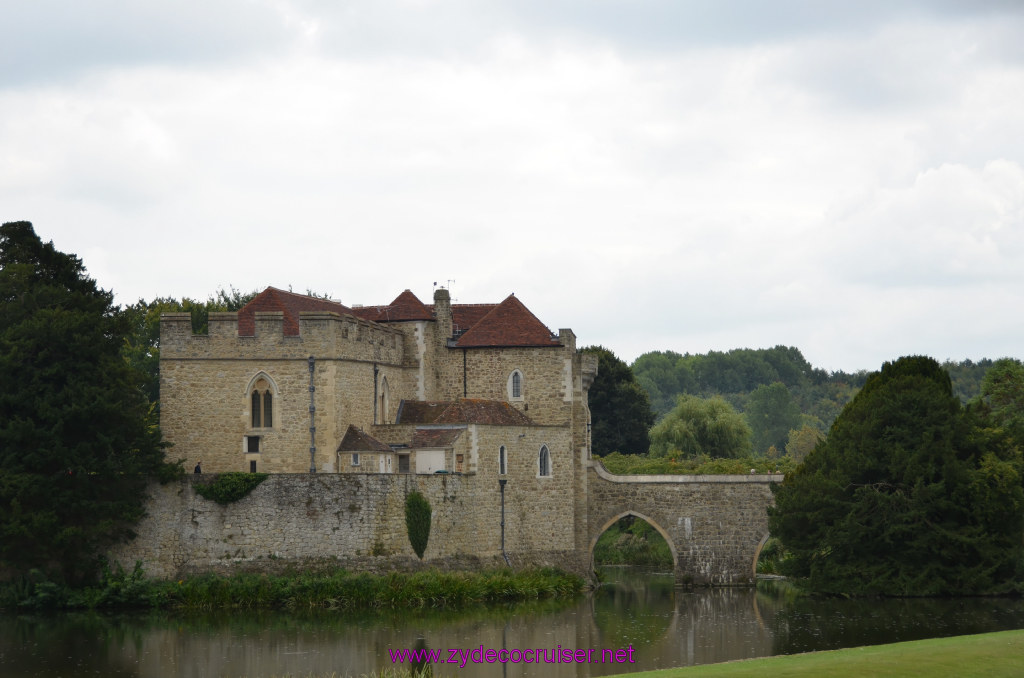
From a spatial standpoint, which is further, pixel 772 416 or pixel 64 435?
pixel 772 416

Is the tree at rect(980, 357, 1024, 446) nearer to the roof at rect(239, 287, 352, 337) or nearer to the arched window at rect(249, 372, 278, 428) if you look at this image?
the roof at rect(239, 287, 352, 337)

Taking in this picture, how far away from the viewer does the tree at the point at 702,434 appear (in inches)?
2680

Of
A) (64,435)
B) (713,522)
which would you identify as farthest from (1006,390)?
(64,435)

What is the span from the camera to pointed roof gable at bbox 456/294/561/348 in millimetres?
47344

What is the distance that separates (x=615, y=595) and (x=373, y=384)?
10730 mm

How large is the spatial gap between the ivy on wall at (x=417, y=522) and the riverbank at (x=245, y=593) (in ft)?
4.20

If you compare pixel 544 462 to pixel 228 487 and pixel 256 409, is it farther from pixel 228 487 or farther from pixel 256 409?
pixel 228 487

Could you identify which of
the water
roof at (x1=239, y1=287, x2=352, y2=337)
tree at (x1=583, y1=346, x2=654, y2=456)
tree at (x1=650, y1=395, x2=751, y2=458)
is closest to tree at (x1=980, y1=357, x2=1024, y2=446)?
the water

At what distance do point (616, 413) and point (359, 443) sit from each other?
34343 millimetres

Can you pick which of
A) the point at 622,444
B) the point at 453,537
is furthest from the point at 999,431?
the point at 622,444

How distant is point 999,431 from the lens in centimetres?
4122

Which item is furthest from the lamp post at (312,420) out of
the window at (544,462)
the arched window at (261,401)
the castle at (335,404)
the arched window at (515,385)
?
the window at (544,462)

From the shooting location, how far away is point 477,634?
34.8 metres

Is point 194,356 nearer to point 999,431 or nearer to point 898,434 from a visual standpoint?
point 898,434
